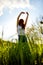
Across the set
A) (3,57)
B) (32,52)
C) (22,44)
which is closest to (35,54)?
(32,52)

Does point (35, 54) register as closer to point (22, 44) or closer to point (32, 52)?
point (32, 52)

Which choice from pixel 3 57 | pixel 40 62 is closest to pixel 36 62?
pixel 40 62

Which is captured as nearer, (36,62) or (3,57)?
(36,62)

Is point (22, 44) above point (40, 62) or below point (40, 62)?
above

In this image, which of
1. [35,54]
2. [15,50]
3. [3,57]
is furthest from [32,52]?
[3,57]

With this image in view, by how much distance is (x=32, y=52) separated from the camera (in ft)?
6.05

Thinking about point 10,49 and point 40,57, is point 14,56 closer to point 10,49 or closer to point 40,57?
point 10,49

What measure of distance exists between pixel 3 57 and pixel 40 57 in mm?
369

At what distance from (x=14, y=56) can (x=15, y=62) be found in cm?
6

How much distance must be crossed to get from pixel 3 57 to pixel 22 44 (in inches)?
9.0

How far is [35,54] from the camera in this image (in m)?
1.84

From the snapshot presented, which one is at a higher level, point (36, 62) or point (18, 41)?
point (18, 41)

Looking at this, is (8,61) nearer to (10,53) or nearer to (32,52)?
(10,53)

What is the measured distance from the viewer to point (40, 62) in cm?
182
